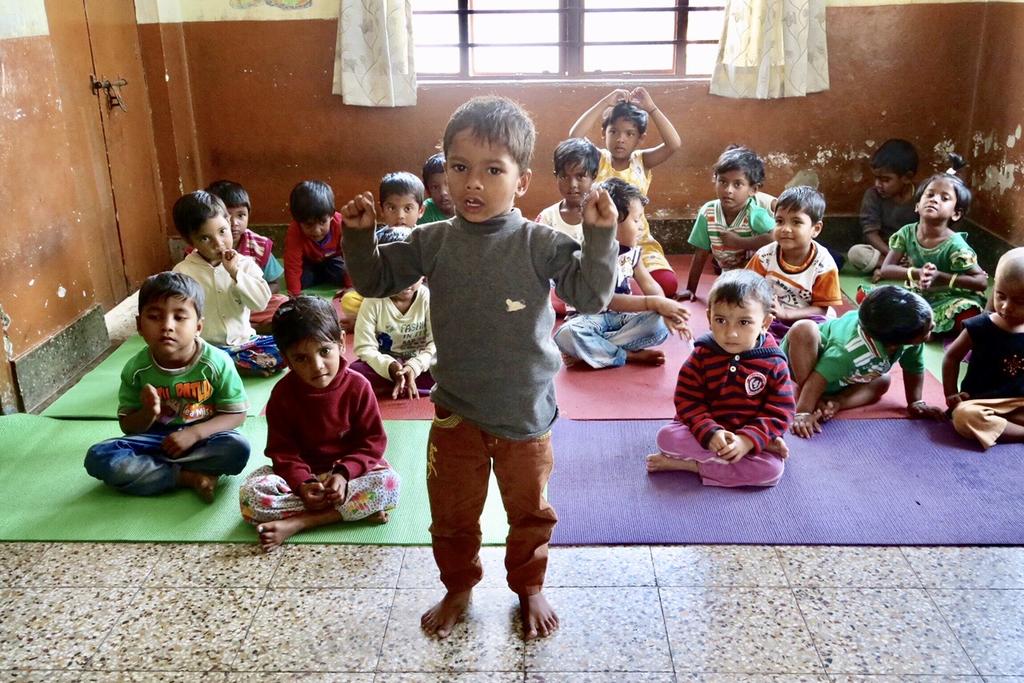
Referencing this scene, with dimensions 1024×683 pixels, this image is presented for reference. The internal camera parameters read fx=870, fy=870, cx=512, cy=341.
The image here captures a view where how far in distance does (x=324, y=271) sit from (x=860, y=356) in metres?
2.80

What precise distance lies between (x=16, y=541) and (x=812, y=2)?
14.8 feet

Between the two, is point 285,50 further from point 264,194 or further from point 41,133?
point 41,133

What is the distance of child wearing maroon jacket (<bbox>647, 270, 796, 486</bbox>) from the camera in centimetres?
255

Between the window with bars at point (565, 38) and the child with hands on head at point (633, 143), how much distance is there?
0.63 metres

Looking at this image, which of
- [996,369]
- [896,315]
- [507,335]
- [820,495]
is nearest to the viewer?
[507,335]

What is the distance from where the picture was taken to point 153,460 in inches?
103

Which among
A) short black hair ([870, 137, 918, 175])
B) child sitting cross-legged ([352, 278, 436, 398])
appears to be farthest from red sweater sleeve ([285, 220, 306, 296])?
short black hair ([870, 137, 918, 175])

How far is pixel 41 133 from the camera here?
3.32 meters

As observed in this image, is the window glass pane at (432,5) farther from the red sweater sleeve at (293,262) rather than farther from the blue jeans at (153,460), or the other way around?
the blue jeans at (153,460)

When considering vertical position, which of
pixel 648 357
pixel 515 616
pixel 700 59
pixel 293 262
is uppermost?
pixel 700 59

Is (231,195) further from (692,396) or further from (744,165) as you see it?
(692,396)

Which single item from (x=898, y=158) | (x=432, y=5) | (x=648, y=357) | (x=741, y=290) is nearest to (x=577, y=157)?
(x=648, y=357)

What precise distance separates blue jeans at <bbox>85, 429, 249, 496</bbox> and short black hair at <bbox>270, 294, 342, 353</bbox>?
45 centimetres

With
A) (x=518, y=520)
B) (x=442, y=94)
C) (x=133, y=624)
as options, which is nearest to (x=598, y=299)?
(x=518, y=520)
